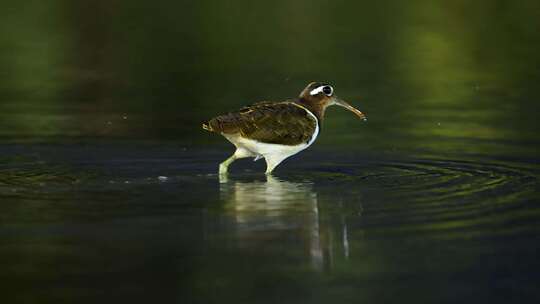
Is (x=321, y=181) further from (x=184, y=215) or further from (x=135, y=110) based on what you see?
(x=135, y=110)

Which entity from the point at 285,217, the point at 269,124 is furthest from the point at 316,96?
the point at 285,217

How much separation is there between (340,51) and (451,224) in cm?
1455

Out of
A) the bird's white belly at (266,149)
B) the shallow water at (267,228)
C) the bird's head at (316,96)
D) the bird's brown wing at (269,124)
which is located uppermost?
the bird's head at (316,96)

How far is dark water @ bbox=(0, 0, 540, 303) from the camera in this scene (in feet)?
32.3

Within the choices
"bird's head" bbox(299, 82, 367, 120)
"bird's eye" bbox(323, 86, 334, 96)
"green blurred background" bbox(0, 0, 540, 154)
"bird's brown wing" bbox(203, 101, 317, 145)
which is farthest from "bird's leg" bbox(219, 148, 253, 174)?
"green blurred background" bbox(0, 0, 540, 154)

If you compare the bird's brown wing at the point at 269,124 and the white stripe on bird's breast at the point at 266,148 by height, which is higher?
the bird's brown wing at the point at 269,124

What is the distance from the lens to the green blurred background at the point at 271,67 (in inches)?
691

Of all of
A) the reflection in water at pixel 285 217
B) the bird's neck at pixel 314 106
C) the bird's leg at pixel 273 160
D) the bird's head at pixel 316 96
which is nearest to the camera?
the reflection in water at pixel 285 217

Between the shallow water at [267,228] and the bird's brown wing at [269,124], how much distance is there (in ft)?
1.32

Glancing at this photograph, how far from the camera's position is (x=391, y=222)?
38.0 feet

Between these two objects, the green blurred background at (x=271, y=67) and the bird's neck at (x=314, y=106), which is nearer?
the bird's neck at (x=314, y=106)

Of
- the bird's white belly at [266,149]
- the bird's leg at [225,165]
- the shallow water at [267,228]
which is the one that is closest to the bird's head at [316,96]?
the shallow water at [267,228]

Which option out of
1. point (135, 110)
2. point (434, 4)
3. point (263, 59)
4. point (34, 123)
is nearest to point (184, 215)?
point (34, 123)

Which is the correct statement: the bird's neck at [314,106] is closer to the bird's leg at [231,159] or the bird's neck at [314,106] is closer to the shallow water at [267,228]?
the shallow water at [267,228]
